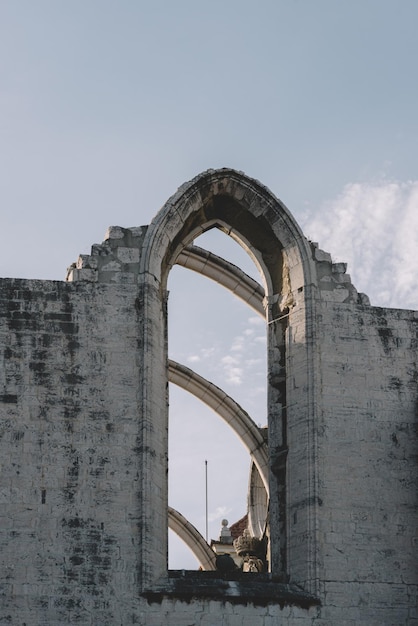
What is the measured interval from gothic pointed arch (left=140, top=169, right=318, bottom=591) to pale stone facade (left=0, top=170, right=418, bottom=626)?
2 cm

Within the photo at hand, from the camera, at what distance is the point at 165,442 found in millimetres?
22906

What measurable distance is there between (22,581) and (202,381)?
8.49m

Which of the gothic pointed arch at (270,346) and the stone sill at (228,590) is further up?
the gothic pointed arch at (270,346)

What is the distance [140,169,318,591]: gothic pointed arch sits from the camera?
22.4 meters

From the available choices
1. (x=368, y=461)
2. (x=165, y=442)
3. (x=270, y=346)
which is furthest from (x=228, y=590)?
(x=270, y=346)

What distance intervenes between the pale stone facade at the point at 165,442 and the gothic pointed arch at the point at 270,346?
0.02 metres

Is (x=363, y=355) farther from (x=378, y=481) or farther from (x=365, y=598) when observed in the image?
(x=365, y=598)

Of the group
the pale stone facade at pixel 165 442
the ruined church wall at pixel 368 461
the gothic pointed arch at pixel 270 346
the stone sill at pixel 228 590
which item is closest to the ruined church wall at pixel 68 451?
the pale stone facade at pixel 165 442

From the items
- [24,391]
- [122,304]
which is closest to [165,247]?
[122,304]

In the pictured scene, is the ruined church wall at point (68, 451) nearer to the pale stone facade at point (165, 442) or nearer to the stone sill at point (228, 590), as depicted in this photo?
the pale stone facade at point (165, 442)

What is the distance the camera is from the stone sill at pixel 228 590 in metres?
21.8

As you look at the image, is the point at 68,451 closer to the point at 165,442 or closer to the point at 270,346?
the point at 165,442

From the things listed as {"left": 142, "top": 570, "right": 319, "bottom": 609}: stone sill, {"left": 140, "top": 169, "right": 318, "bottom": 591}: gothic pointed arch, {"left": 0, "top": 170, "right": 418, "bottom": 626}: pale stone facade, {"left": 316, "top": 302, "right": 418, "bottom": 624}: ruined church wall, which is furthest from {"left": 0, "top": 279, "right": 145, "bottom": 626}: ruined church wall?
{"left": 316, "top": 302, "right": 418, "bottom": 624}: ruined church wall

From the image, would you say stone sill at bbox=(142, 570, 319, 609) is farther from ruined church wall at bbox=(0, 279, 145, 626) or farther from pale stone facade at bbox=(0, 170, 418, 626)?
ruined church wall at bbox=(0, 279, 145, 626)
